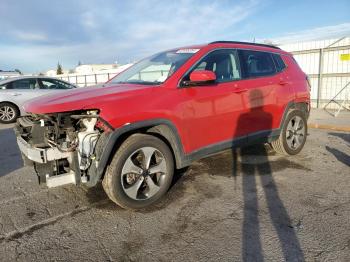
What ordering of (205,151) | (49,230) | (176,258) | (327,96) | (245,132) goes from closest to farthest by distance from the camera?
(176,258)
(49,230)
(205,151)
(245,132)
(327,96)

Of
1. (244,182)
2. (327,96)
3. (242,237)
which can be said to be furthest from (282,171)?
(327,96)

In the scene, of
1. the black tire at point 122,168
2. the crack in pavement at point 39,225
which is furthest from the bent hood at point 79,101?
the crack in pavement at point 39,225

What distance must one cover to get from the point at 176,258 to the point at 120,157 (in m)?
1.20

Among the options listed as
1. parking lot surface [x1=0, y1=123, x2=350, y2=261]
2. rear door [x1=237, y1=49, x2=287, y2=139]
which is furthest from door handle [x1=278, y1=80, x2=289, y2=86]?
parking lot surface [x1=0, y1=123, x2=350, y2=261]

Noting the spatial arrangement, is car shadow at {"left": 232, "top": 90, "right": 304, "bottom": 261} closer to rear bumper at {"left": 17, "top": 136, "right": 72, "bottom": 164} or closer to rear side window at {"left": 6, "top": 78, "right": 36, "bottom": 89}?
rear bumper at {"left": 17, "top": 136, "right": 72, "bottom": 164}

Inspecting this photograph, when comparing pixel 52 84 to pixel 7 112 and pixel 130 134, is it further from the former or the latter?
pixel 130 134

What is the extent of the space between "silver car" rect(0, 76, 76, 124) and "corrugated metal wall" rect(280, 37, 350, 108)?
9662mm

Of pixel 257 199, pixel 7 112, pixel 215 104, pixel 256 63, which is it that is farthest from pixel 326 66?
pixel 7 112

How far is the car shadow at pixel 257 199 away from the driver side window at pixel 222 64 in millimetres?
430

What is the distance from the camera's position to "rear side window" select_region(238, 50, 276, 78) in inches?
181

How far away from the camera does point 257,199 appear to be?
3.71 m

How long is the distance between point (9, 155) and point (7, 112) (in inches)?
206

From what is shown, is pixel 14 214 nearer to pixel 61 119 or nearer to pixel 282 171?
pixel 61 119

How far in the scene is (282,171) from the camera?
185 inches
